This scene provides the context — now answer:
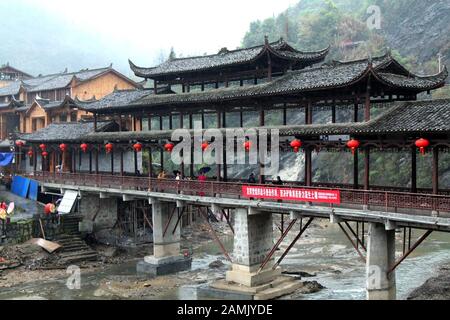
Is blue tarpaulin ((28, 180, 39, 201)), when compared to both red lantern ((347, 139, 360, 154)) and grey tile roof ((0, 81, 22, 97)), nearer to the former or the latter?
grey tile roof ((0, 81, 22, 97))

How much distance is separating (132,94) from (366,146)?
797 inches

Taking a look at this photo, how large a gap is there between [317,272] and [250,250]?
803 cm

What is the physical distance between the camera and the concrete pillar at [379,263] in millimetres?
21703

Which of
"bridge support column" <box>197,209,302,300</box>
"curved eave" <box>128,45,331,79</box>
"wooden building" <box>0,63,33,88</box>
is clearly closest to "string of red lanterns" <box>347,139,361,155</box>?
"bridge support column" <box>197,209,302,300</box>

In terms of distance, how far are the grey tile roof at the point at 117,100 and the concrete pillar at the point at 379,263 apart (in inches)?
811

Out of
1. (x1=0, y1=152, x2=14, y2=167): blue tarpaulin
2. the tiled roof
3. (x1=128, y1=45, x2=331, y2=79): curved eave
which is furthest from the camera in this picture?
the tiled roof

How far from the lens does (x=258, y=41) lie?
99.2 meters

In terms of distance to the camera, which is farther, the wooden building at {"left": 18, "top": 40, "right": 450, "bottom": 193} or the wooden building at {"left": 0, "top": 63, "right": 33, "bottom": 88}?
the wooden building at {"left": 0, "top": 63, "right": 33, "bottom": 88}

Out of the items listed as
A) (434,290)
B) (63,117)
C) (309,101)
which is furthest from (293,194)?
(63,117)

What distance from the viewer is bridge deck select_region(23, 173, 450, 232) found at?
2016 centimetres

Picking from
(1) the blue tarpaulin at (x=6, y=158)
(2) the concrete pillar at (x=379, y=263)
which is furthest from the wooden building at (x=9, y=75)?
(2) the concrete pillar at (x=379, y=263)

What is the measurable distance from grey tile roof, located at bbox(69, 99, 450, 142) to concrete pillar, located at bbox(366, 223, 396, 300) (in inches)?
156

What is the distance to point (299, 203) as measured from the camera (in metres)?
25.3

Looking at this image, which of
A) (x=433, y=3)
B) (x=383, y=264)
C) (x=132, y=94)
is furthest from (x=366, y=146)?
(x=433, y=3)
